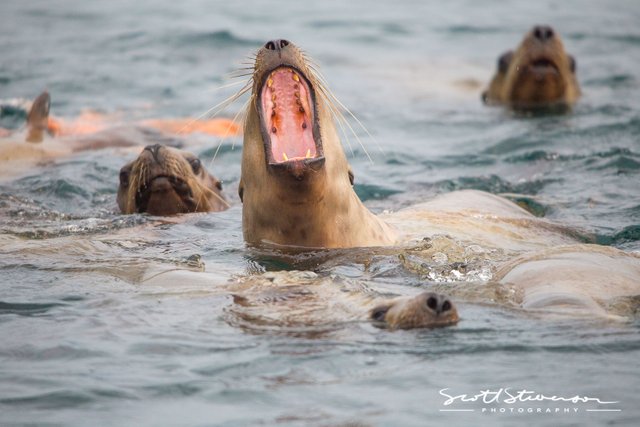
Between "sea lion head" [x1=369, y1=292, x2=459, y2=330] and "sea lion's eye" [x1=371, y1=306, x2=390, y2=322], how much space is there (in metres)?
0.03

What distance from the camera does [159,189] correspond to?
8008 mm

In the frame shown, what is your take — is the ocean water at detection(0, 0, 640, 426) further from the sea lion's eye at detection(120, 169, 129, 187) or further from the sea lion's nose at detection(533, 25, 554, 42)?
the sea lion's nose at detection(533, 25, 554, 42)

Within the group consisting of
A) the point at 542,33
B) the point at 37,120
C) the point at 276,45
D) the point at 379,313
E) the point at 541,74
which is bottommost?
the point at 379,313

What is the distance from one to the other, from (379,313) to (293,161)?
1359mm

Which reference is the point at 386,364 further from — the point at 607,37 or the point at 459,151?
the point at 607,37

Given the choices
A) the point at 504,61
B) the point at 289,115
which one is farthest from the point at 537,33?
the point at 289,115

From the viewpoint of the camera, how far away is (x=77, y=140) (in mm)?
10828

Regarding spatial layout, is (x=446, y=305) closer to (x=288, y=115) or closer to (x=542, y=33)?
(x=288, y=115)

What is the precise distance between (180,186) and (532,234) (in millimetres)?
2408

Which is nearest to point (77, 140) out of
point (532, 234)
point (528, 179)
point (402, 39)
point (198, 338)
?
point (528, 179)

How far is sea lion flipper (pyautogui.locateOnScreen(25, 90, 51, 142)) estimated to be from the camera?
10.4m

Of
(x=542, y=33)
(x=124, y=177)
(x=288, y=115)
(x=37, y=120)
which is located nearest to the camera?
(x=288, y=115)

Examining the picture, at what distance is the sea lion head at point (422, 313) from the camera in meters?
4.92

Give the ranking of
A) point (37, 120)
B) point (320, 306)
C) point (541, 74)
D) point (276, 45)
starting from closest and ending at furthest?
1. point (320, 306)
2. point (276, 45)
3. point (37, 120)
4. point (541, 74)
